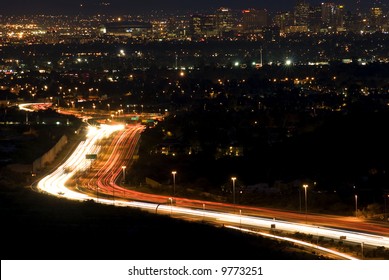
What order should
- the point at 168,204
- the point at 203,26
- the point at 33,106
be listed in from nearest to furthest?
the point at 168,204 < the point at 33,106 < the point at 203,26

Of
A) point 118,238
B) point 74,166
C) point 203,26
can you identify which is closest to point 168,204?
point 118,238

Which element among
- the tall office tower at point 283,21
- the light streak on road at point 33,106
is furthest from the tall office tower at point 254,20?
the light streak on road at point 33,106

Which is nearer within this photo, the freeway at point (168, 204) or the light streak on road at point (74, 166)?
the freeway at point (168, 204)

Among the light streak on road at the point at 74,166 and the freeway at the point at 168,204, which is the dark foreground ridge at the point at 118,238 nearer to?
the freeway at the point at 168,204

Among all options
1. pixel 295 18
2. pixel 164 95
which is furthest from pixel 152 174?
pixel 295 18

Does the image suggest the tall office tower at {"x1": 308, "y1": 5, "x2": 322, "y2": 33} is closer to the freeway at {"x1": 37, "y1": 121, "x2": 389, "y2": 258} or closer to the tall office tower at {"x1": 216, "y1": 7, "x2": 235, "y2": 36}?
the tall office tower at {"x1": 216, "y1": 7, "x2": 235, "y2": 36}

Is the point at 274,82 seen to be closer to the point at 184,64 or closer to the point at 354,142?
the point at 184,64

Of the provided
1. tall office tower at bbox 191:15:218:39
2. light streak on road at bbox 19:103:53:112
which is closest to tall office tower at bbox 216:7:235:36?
tall office tower at bbox 191:15:218:39

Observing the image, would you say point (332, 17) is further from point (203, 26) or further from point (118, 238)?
point (118, 238)
